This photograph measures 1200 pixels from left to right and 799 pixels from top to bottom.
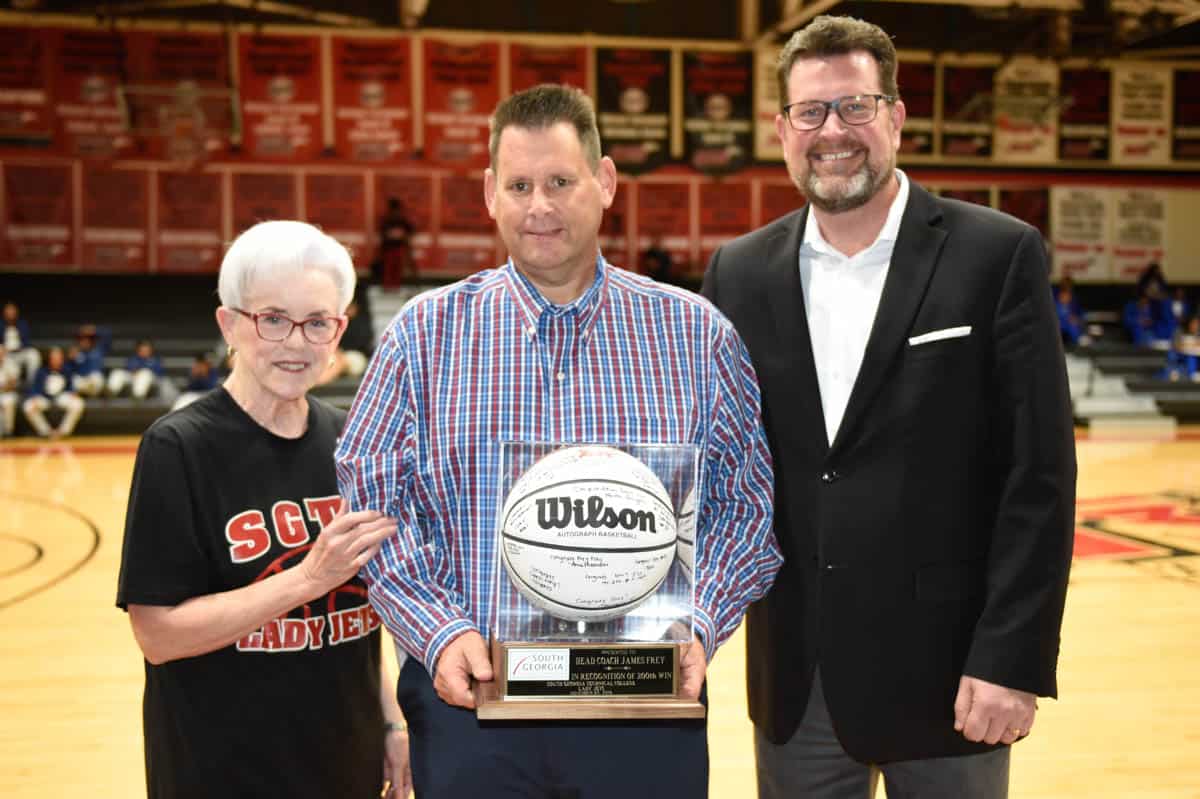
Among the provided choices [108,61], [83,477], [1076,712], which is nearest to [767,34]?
[108,61]

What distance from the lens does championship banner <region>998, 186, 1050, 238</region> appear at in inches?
660

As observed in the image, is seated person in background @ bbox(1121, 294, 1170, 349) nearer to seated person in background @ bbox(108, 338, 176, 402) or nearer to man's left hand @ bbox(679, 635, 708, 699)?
seated person in background @ bbox(108, 338, 176, 402)

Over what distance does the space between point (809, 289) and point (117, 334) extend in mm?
13164

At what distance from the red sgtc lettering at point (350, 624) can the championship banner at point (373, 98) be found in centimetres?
1438

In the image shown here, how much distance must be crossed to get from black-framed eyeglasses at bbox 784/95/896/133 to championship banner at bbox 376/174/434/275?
13963 mm

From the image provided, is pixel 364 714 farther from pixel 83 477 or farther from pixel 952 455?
pixel 83 477

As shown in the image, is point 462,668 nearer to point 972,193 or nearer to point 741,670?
point 741,670

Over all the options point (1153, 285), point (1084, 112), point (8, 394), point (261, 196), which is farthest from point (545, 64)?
point (1153, 285)

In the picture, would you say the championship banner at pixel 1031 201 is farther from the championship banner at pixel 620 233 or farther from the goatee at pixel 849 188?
the goatee at pixel 849 188

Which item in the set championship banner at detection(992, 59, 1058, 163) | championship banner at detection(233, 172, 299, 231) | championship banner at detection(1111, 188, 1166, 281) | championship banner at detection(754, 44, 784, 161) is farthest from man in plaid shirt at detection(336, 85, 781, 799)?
championship banner at detection(1111, 188, 1166, 281)

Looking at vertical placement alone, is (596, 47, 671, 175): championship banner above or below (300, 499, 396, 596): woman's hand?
above

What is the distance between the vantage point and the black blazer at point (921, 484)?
1.76m

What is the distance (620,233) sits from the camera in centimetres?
1585

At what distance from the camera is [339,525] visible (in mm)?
1560
